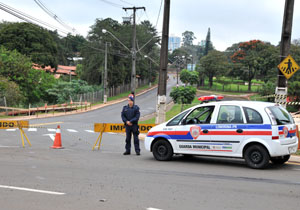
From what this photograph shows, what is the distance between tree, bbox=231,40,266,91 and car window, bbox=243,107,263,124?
63.0 metres

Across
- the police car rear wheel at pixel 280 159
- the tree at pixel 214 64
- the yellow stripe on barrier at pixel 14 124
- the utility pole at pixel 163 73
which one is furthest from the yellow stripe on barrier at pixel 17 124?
the tree at pixel 214 64

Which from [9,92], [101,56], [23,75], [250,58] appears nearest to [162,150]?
[9,92]

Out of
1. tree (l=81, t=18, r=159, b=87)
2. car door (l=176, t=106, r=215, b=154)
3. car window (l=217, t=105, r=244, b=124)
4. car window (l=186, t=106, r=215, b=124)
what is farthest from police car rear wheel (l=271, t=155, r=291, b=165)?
tree (l=81, t=18, r=159, b=87)

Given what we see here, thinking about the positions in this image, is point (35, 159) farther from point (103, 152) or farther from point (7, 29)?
point (7, 29)

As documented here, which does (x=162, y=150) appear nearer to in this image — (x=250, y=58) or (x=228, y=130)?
(x=228, y=130)

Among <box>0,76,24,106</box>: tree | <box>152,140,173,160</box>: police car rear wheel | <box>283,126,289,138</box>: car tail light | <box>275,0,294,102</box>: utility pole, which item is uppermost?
<box>275,0,294,102</box>: utility pole

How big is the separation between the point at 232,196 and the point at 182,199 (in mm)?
942

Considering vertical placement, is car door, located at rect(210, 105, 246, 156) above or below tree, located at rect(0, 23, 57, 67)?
below

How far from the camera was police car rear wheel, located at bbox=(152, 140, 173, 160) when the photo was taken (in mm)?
10953

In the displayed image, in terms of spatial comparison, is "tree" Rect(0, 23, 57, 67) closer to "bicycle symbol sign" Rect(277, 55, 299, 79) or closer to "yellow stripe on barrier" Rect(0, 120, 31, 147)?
"yellow stripe on barrier" Rect(0, 120, 31, 147)

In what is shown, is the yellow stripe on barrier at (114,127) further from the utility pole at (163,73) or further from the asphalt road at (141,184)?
the utility pole at (163,73)

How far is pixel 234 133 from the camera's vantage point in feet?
31.7

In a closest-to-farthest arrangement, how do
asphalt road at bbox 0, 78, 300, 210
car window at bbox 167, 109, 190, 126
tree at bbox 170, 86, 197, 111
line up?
asphalt road at bbox 0, 78, 300, 210 < car window at bbox 167, 109, 190, 126 < tree at bbox 170, 86, 197, 111

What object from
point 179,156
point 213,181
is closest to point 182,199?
point 213,181
